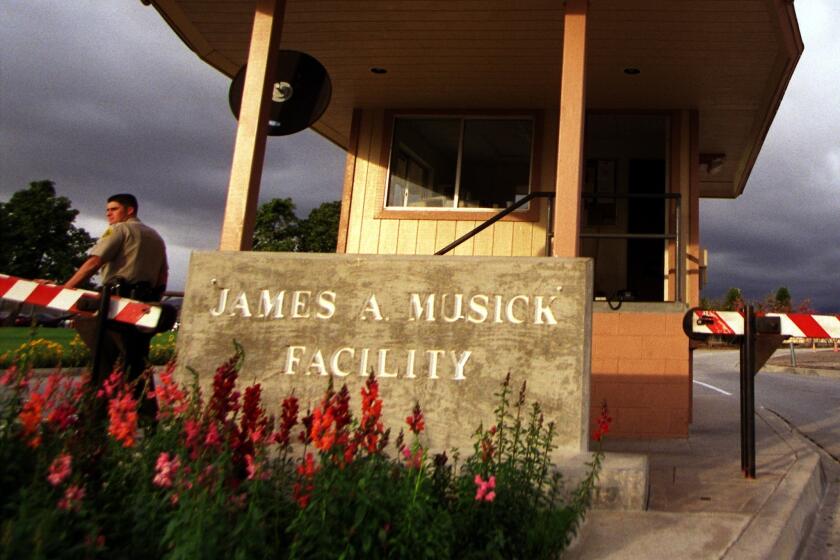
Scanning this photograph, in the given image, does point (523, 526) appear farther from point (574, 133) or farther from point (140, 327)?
point (574, 133)

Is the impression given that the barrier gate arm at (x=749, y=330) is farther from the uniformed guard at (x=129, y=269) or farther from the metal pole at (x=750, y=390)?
the uniformed guard at (x=129, y=269)

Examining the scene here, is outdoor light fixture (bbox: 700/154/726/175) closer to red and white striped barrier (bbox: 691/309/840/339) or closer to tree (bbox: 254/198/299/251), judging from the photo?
red and white striped barrier (bbox: 691/309/840/339)

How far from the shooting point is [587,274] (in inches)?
182

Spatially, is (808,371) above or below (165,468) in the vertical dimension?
above

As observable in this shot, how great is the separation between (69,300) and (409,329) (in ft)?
7.10

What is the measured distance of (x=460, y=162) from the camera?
30.4 feet

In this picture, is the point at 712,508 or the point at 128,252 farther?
the point at 128,252

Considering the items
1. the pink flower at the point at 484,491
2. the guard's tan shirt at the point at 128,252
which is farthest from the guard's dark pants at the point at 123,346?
the pink flower at the point at 484,491

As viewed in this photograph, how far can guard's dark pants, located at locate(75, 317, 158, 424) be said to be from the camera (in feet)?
13.4

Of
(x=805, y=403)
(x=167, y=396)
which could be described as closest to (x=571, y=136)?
(x=167, y=396)

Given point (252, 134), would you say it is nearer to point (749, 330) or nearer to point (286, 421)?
point (286, 421)

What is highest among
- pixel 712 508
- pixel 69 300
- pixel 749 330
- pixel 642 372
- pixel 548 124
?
pixel 548 124

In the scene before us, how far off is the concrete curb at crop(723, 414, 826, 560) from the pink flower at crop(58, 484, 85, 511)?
2.71m

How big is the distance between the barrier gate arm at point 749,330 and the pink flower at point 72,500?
431 centimetres
